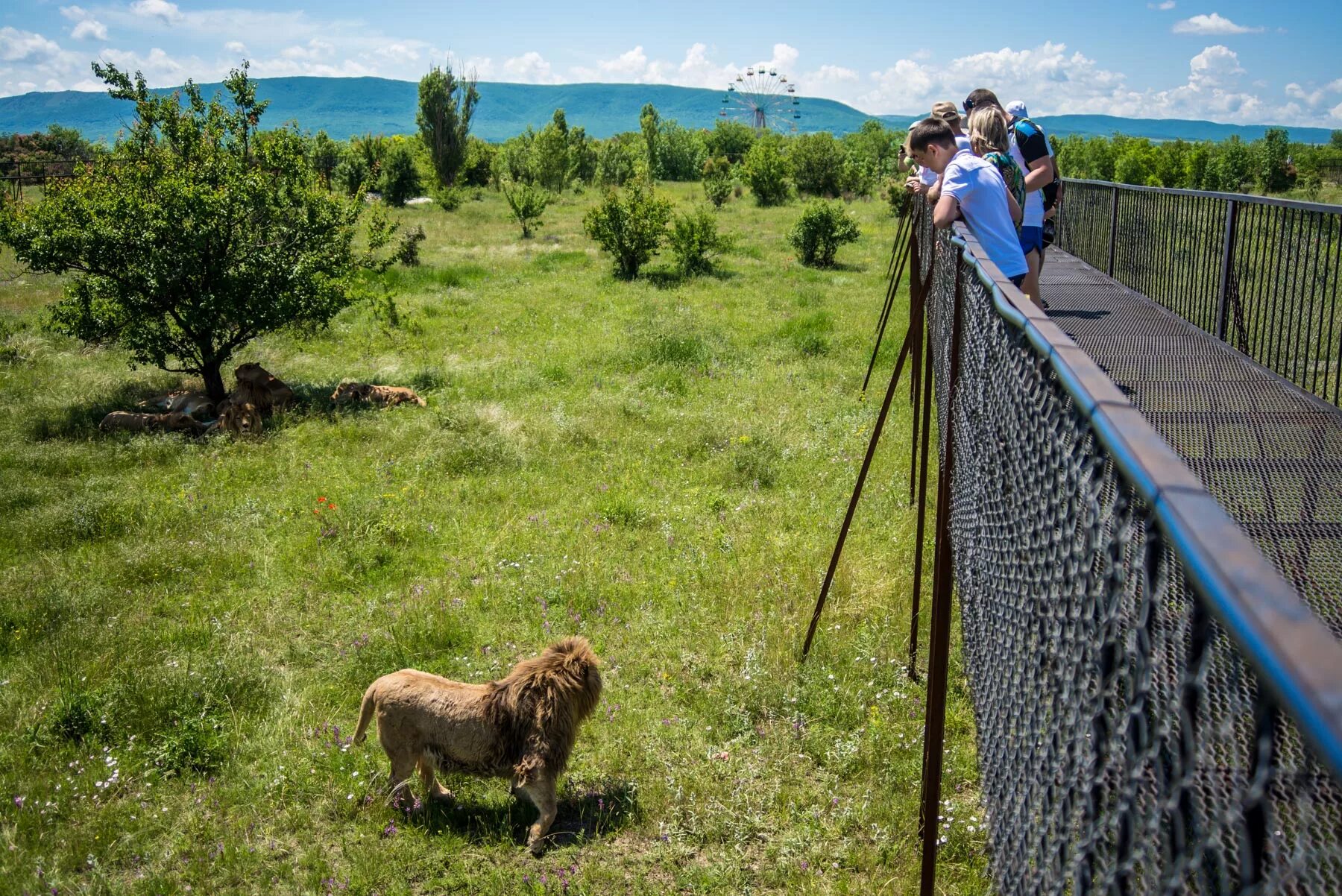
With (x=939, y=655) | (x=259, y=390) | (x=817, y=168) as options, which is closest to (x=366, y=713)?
(x=939, y=655)

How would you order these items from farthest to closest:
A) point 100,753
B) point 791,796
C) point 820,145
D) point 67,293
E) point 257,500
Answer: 1. point 820,145
2. point 67,293
3. point 257,500
4. point 100,753
5. point 791,796

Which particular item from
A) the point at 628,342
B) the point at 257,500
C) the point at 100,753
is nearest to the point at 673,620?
the point at 100,753

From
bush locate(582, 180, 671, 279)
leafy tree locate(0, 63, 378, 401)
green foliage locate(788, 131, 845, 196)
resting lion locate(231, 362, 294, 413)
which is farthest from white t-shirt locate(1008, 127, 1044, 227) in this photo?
green foliage locate(788, 131, 845, 196)

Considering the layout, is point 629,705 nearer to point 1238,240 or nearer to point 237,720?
point 237,720

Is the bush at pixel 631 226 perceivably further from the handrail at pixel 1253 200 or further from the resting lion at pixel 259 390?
the handrail at pixel 1253 200

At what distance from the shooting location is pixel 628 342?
41.7ft

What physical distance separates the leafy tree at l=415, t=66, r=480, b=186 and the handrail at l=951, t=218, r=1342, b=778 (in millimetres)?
53158

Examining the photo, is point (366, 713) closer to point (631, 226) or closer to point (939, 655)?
point (939, 655)

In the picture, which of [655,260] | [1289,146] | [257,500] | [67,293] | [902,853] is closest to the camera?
[902,853]

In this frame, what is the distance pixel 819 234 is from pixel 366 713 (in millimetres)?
17490

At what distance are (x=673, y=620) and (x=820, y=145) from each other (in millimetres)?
40846

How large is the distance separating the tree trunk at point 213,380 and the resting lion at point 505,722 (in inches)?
330

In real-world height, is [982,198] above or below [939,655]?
above

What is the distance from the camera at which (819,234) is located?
65.0 ft
